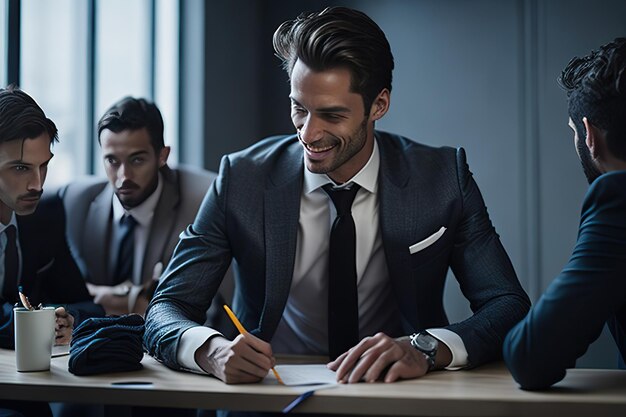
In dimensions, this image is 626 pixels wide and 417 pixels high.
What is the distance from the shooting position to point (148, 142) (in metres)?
2.46

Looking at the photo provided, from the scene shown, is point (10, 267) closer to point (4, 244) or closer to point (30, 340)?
point (4, 244)

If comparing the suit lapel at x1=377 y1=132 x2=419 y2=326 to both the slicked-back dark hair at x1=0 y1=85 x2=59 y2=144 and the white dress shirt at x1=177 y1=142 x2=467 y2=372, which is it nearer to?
the white dress shirt at x1=177 y1=142 x2=467 y2=372

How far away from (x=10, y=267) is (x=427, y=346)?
1.01 meters

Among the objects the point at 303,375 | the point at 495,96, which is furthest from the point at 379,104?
the point at 495,96

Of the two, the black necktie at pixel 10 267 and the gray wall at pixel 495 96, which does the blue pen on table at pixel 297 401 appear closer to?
the black necktie at pixel 10 267

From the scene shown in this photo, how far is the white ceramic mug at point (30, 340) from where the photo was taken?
1.52 metres

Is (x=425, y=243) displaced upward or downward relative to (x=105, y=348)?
Result: upward

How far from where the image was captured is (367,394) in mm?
1312

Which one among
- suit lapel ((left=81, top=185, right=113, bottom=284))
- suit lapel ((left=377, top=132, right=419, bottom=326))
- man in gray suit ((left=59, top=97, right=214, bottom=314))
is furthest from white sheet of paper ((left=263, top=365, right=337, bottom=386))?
suit lapel ((left=81, top=185, right=113, bottom=284))

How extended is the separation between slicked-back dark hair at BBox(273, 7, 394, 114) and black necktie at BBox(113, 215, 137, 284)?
2.74 feet

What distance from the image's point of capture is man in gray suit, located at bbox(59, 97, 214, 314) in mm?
2441

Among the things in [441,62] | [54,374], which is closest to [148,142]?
[54,374]

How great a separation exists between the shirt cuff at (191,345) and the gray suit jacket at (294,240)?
22cm

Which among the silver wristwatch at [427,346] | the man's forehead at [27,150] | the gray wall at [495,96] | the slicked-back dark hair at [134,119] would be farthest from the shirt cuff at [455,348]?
the gray wall at [495,96]
